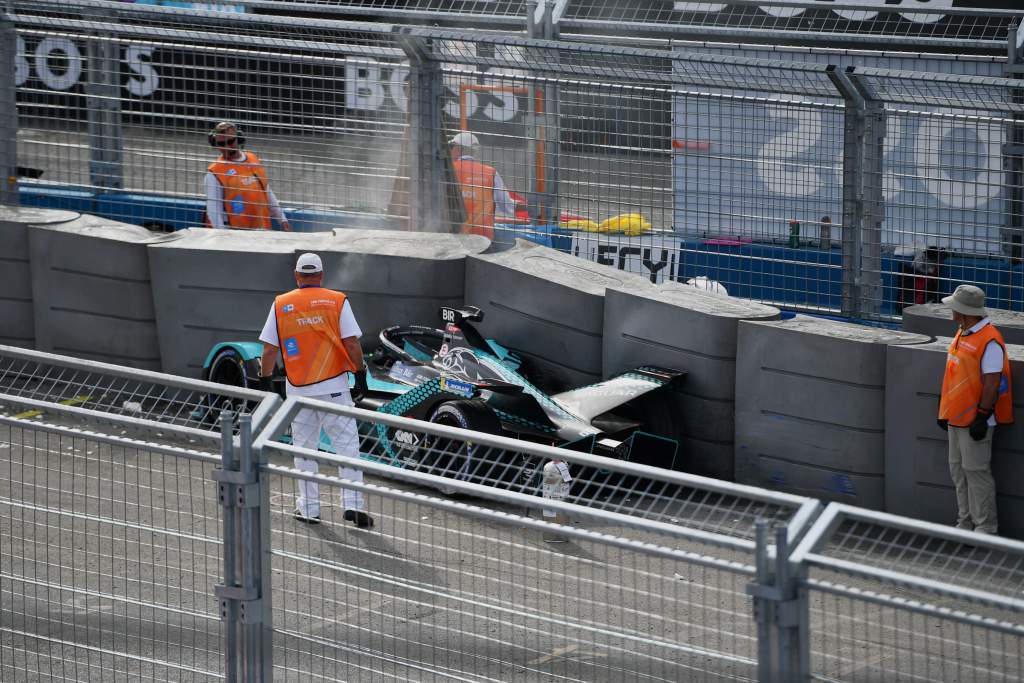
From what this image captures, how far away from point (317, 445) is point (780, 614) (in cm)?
253

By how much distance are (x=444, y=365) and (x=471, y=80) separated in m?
3.24

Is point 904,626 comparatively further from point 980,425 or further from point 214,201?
point 214,201

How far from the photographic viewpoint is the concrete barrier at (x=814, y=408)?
8.45 m

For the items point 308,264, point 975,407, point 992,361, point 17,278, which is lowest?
point 975,407

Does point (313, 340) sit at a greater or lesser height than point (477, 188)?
lesser

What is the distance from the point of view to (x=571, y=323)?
966cm

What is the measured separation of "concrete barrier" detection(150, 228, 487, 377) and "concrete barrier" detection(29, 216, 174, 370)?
0.72 ft

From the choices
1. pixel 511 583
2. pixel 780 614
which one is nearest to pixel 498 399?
pixel 511 583

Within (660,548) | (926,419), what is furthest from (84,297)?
(660,548)

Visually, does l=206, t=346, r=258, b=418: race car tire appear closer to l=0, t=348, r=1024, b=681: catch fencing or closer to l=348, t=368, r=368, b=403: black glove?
l=348, t=368, r=368, b=403: black glove

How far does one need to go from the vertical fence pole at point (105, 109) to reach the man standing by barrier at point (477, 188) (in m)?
3.26

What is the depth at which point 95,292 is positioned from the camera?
1095 cm

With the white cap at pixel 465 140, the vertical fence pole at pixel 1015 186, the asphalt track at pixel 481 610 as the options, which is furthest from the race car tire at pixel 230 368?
the vertical fence pole at pixel 1015 186

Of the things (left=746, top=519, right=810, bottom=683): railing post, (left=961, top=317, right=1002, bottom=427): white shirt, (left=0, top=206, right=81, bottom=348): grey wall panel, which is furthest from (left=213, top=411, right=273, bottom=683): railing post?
(left=0, top=206, right=81, bottom=348): grey wall panel
